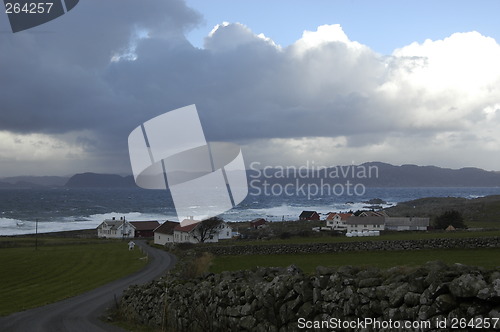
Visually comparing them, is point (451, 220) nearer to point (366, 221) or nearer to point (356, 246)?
point (366, 221)

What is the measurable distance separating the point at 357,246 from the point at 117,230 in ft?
257

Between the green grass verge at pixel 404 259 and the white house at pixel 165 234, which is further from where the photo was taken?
the white house at pixel 165 234

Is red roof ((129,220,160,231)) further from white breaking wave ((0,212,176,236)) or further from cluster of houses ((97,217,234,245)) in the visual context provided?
white breaking wave ((0,212,176,236))

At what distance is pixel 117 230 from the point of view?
354 feet

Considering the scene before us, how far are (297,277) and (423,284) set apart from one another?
3405 millimetres

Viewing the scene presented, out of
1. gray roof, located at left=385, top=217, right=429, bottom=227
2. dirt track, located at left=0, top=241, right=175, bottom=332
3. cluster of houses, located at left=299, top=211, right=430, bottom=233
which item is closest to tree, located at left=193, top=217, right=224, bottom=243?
cluster of houses, located at left=299, top=211, right=430, bottom=233

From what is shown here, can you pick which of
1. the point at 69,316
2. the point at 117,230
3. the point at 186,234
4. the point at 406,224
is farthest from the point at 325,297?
the point at 117,230

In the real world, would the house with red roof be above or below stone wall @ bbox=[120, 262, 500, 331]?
below

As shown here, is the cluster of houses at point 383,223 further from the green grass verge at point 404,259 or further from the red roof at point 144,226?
the green grass verge at point 404,259

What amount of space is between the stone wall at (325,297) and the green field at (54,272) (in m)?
14.8

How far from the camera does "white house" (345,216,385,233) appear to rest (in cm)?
9000

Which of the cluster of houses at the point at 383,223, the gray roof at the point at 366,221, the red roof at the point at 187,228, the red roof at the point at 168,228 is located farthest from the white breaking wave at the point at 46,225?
the cluster of houses at the point at 383,223

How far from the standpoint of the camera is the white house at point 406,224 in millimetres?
85812

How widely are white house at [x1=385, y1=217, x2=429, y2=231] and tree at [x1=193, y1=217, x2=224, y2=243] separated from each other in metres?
32.6
